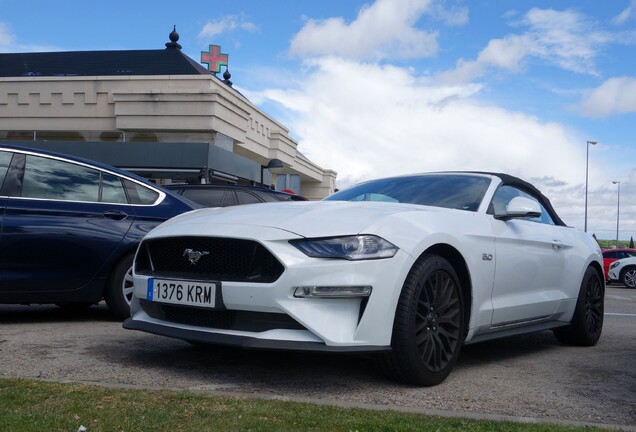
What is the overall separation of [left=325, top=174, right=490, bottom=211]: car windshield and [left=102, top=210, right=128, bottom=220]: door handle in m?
1.95

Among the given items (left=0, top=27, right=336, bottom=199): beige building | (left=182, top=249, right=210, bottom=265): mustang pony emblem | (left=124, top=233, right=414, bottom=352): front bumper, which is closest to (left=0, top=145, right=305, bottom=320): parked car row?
(left=182, top=249, right=210, bottom=265): mustang pony emblem

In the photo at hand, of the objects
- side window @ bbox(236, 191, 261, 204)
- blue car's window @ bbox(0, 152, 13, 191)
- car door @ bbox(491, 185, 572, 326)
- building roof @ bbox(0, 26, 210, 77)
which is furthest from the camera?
building roof @ bbox(0, 26, 210, 77)

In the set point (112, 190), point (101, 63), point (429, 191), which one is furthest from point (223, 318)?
point (101, 63)

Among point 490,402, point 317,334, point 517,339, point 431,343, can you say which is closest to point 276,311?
point 317,334

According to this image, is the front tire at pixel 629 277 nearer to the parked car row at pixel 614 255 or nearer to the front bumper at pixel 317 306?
the parked car row at pixel 614 255

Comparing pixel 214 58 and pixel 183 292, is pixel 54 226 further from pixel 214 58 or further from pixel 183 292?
pixel 214 58

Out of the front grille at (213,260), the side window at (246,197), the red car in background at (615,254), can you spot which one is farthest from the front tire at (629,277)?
the front grille at (213,260)

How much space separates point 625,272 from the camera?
81.7ft

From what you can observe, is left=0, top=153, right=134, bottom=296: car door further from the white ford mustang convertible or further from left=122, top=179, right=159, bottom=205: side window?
the white ford mustang convertible

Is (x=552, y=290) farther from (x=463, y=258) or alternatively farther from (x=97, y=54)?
(x=97, y=54)

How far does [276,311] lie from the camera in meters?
3.83

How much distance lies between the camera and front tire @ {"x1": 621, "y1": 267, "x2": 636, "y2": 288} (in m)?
24.8

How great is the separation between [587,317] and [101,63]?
30.2 metres

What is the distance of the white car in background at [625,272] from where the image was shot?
24797mm
